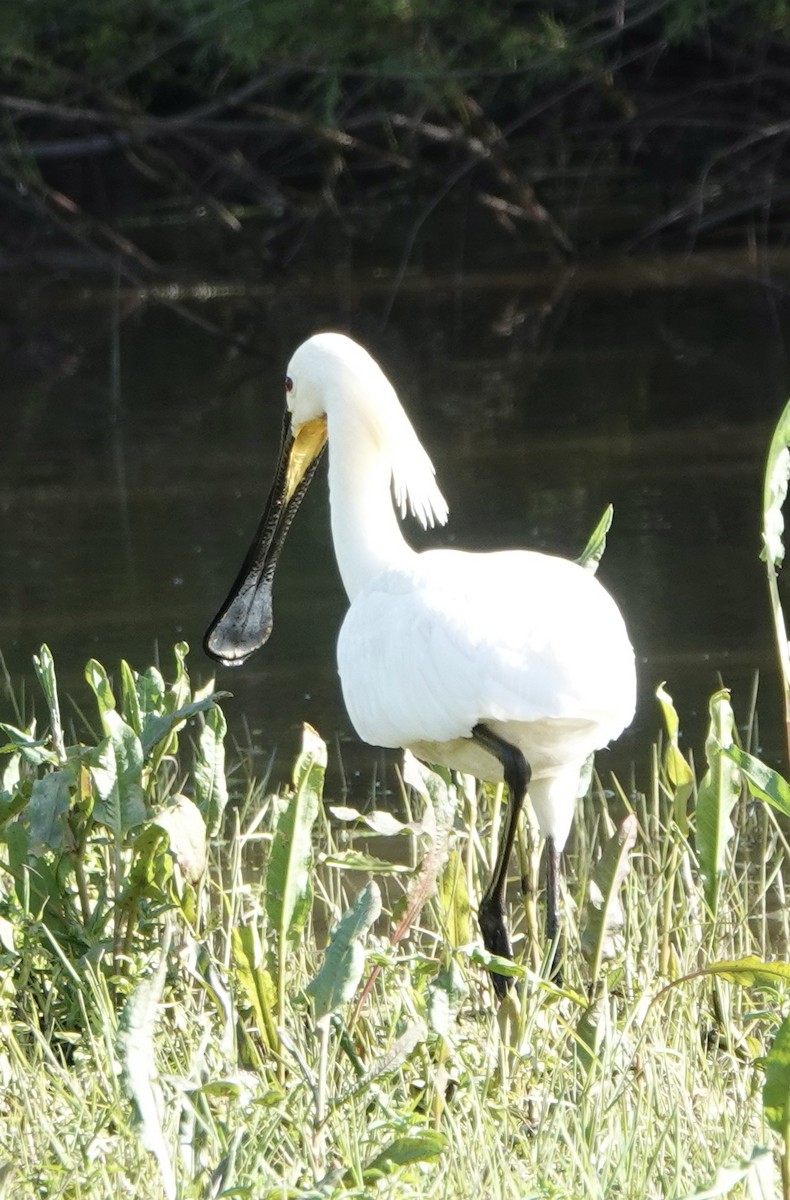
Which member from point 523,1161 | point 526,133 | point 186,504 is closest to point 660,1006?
point 523,1161

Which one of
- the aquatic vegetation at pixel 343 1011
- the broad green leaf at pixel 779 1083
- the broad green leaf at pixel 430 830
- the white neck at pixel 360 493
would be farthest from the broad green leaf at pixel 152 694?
the broad green leaf at pixel 779 1083

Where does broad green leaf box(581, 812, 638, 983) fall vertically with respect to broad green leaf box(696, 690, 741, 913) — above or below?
below

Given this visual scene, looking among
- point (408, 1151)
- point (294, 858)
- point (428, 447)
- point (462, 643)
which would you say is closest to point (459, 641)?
point (462, 643)

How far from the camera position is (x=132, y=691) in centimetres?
299

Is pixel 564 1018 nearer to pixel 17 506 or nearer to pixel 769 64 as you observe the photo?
pixel 17 506

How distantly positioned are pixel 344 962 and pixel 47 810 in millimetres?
668

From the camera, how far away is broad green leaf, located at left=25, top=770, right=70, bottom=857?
2828 millimetres

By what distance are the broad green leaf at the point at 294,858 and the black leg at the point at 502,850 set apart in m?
0.29

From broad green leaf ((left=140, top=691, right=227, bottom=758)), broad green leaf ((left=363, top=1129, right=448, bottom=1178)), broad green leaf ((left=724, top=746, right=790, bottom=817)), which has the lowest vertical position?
broad green leaf ((left=363, top=1129, right=448, bottom=1178))

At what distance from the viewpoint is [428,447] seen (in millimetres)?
8875

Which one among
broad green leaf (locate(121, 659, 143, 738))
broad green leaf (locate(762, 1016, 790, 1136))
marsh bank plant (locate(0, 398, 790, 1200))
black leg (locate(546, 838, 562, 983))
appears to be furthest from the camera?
black leg (locate(546, 838, 562, 983))

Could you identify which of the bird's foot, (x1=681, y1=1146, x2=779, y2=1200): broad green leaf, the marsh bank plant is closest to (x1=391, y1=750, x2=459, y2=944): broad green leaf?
the marsh bank plant

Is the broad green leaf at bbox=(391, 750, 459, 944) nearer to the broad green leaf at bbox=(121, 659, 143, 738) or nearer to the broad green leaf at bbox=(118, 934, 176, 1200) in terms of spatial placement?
the broad green leaf at bbox=(121, 659, 143, 738)

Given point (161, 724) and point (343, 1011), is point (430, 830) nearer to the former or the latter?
point (343, 1011)
